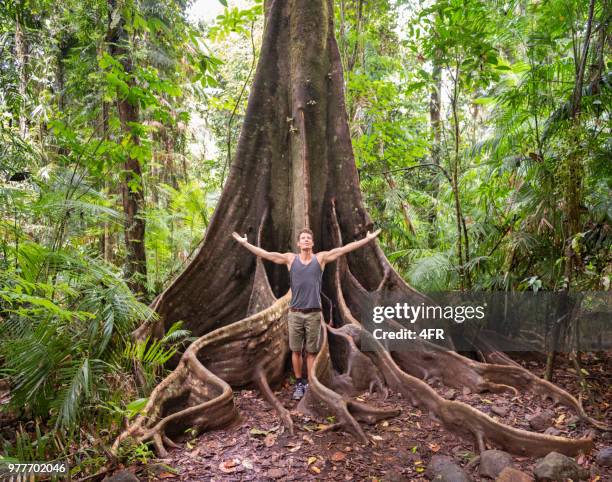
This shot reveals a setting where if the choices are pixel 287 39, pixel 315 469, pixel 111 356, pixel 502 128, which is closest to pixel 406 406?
pixel 315 469

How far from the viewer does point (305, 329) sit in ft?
15.7

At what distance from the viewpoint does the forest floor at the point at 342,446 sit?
A: 11.2ft

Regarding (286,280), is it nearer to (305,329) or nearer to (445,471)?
(305,329)

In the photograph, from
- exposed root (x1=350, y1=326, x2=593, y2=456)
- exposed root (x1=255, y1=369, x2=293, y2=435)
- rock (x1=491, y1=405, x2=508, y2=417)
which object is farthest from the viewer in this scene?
rock (x1=491, y1=405, x2=508, y2=417)

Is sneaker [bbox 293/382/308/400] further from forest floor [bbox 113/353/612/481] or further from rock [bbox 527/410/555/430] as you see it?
rock [bbox 527/410/555/430]

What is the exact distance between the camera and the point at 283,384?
5121 mm

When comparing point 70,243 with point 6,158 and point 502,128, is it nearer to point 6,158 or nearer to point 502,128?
point 6,158

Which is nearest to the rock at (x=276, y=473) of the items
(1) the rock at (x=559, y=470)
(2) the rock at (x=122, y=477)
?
(2) the rock at (x=122, y=477)

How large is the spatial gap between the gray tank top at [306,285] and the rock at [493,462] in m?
1.99

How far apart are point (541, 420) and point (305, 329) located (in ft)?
7.63

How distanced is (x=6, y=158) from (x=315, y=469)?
4117 millimetres

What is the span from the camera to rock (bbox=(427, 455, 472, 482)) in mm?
3312

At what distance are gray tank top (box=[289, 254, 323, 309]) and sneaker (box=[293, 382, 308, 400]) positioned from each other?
0.83 m

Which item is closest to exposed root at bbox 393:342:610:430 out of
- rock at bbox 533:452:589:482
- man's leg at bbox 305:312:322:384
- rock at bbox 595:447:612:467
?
rock at bbox 595:447:612:467
